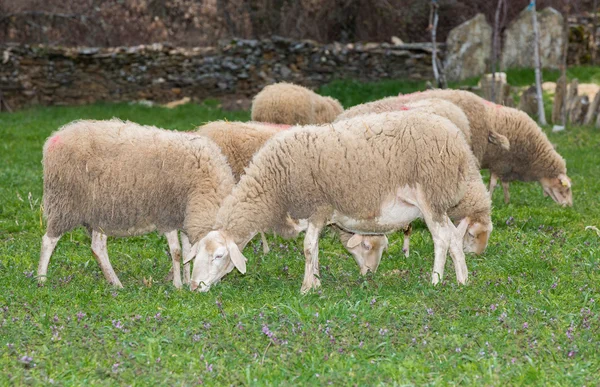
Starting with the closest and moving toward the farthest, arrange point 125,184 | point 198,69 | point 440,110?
point 125,184 < point 440,110 < point 198,69

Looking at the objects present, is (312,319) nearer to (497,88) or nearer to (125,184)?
(125,184)

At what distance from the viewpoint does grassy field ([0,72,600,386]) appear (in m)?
4.34

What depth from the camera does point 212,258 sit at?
607cm

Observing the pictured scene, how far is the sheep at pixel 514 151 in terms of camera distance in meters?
9.29

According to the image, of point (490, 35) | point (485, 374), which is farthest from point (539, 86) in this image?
point (485, 374)

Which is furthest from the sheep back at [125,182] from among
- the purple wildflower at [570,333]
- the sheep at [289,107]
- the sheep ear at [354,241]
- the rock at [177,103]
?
the rock at [177,103]

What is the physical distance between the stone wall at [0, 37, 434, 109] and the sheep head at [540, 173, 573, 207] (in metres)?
10.1

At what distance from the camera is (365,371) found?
434cm

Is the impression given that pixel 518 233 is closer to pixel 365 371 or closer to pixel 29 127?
pixel 365 371

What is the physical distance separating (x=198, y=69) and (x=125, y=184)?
13858 mm

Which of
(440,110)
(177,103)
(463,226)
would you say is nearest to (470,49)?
(177,103)

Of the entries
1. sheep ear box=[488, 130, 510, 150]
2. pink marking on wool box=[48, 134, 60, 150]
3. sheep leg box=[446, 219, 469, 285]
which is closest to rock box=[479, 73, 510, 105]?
sheep ear box=[488, 130, 510, 150]

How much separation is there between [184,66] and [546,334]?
1606 centimetres

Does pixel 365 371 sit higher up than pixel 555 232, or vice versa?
pixel 365 371
